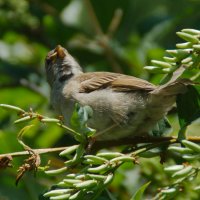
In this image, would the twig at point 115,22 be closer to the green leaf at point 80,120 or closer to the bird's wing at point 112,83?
the bird's wing at point 112,83

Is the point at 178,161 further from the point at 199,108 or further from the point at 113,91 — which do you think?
the point at 113,91

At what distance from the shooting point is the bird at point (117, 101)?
344 centimetres

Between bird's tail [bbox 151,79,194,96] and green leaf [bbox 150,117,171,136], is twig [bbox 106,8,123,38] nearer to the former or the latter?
bird's tail [bbox 151,79,194,96]

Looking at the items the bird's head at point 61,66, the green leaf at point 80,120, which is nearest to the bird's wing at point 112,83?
the bird's head at point 61,66

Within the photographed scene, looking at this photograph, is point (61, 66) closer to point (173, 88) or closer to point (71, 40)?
point (71, 40)

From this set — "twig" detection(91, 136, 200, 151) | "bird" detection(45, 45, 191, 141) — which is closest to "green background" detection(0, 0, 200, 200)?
"bird" detection(45, 45, 191, 141)

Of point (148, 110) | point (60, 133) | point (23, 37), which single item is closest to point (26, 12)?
point (23, 37)

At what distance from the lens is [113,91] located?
3811 millimetres

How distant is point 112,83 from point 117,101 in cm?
15

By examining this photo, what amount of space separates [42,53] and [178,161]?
2405 mm

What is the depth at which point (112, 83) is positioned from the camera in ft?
12.5

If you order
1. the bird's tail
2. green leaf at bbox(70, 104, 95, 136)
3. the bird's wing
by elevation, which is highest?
green leaf at bbox(70, 104, 95, 136)

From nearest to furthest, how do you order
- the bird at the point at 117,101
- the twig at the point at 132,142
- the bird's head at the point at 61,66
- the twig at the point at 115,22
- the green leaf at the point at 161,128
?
1. the twig at the point at 132,142
2. the green leaf at the point at 161,128
3. the bird at the point at 117,101
4. the bird's head at the point at 61,66
5. the twig at the point at 115,22

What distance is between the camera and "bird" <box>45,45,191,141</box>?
3438 mm
